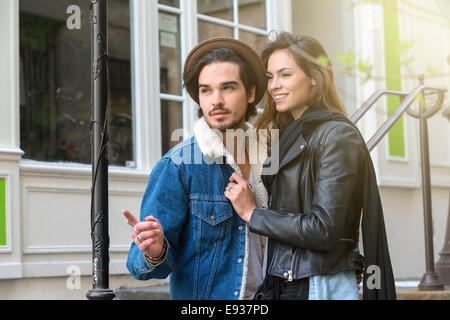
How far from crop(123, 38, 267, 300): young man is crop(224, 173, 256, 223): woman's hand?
0.14ft

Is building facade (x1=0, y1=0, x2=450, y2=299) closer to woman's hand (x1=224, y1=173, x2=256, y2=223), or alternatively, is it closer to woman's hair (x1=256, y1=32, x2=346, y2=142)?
woman's hair (x1=256, y1=32, x2=346, y2=142)

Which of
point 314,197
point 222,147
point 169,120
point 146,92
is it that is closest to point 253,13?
point 169,120

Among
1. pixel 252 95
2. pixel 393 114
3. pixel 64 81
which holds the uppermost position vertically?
pixel 64 81

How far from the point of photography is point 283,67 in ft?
8.41

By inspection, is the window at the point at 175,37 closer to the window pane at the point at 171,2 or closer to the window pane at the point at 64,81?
the window pane at the point at 171,2

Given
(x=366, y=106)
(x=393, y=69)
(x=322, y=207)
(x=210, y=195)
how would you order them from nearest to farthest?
(x=322, y=207) < (x=210, y=195) < (x=366, y=106) < (x=393, y=69)

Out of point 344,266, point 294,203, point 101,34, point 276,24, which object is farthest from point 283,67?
point 276,24

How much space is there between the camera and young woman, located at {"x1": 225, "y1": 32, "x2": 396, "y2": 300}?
229cm

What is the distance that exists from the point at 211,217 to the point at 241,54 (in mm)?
594

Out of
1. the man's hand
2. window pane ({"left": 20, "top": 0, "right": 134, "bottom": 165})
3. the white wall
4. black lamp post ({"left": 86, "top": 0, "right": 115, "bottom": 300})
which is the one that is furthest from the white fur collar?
the white wall

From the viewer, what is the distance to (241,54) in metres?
2.70

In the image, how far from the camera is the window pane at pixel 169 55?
7.15 meters

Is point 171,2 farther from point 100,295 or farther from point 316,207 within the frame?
point 316,207

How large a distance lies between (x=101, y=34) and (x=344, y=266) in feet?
5.17
